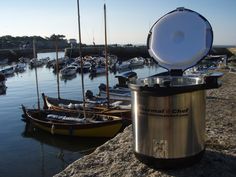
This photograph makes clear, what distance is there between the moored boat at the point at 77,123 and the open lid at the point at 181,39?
1234cm

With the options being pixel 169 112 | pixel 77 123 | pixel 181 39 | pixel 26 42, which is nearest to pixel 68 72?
pixel 77 123

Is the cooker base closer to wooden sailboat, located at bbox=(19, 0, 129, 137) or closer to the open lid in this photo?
the open lid

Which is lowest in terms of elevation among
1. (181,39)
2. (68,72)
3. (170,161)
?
(68,72)

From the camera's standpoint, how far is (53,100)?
968 inches

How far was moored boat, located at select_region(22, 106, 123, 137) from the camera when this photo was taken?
55.4 feet

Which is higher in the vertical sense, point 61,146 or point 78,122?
point 78,122

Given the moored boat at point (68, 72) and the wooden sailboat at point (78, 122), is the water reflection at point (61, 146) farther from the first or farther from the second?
the moored boat at point (68, 72)

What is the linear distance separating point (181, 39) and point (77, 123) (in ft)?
45.3

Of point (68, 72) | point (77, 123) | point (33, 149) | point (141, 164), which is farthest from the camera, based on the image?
point (68, 72)

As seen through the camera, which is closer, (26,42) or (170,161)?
(170,161)

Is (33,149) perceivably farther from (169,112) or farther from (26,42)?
(26,42)

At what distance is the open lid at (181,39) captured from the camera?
426 centimetres

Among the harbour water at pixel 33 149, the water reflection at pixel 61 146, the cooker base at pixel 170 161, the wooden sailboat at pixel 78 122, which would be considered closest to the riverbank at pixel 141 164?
the cooker base at pixel 170 161

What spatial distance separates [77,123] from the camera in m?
17.7
